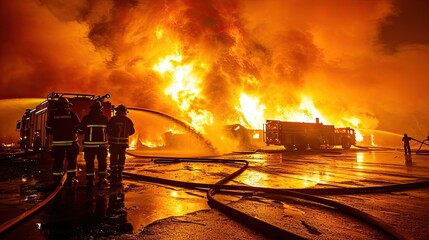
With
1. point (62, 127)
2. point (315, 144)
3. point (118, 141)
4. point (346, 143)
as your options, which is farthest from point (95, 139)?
point (346, 143)

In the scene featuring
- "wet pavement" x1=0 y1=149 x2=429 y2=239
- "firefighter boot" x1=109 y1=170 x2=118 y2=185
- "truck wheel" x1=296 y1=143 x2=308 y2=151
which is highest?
"truck wheel" x1=296 y1=143 x2=308 y2=151

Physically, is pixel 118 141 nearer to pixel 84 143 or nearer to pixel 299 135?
pixel 84 143

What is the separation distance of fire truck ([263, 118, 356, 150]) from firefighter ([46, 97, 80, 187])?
19.9 meters

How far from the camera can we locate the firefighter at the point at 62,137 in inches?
245

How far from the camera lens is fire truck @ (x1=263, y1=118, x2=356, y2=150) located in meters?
24.2

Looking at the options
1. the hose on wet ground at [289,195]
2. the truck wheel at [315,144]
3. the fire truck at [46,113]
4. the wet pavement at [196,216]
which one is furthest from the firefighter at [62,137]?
the truck wheel at [315,144]

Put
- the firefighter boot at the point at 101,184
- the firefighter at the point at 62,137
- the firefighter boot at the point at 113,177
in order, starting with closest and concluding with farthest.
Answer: the firefighter boot at the point at 101,184 → the firefighter at the point at 62,137 → the firefighter boot at the point at 113,177

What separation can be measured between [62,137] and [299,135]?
22145 millimetres

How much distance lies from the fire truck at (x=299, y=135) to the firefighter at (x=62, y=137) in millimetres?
19928

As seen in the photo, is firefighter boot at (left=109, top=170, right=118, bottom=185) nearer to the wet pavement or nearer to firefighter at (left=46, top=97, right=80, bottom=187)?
firefighter at (left=46, top=97, right=80, bottom=187)

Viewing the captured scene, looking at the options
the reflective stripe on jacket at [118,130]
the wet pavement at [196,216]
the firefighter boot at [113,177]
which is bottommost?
the wet pavement at [196,216]

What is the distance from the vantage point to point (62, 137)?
6.31 metres

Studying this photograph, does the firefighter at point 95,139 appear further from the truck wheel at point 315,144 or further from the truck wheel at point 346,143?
the truck wheel at point 346,143

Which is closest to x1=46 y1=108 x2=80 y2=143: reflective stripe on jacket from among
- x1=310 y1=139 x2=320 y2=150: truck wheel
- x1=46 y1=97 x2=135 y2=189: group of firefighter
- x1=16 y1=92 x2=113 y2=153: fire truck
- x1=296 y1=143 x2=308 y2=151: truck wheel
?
x1=46 y1=97 x2=135 y2=189: group of firefighter
